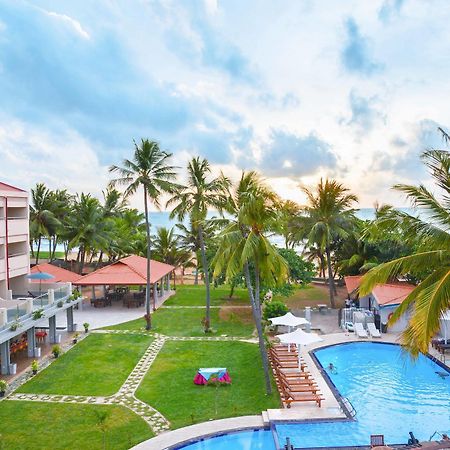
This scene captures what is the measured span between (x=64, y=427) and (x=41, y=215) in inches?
1133

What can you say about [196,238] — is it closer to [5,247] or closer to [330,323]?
[330,323]

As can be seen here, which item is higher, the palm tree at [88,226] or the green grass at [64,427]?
the palm tree at [88,226]

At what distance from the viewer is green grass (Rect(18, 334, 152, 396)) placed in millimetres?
17172

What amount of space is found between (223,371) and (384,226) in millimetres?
9781

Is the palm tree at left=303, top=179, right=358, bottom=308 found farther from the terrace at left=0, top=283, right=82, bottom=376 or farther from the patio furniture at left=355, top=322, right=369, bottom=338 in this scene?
the terrace at left=0, top=283, right=82, bottom=376

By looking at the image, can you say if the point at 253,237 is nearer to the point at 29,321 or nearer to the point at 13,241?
the point at 29,321

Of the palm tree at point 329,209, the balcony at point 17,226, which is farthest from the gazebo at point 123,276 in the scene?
the palm tree at point 329,209

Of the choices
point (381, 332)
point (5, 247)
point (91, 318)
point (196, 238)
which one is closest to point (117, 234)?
point (196, 238)

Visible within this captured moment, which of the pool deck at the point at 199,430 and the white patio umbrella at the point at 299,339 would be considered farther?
the white patio umbrella at the point at 299,339

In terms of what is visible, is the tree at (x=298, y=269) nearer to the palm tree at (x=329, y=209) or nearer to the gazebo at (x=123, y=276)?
the palm tree at (x=329, y=209)

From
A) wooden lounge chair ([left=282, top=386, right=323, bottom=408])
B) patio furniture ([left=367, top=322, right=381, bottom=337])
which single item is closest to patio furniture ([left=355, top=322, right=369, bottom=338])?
patio furniture ([left=367, top=322, right=381, bottom=337])

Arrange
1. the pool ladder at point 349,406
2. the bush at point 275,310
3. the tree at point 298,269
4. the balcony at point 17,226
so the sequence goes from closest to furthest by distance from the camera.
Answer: the pool ladder at point 349,406, the balcony at point 17,226, the bush at point 275,310, the tree at point 298,269

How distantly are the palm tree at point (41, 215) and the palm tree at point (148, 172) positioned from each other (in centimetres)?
1663

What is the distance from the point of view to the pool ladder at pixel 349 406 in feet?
49.4
